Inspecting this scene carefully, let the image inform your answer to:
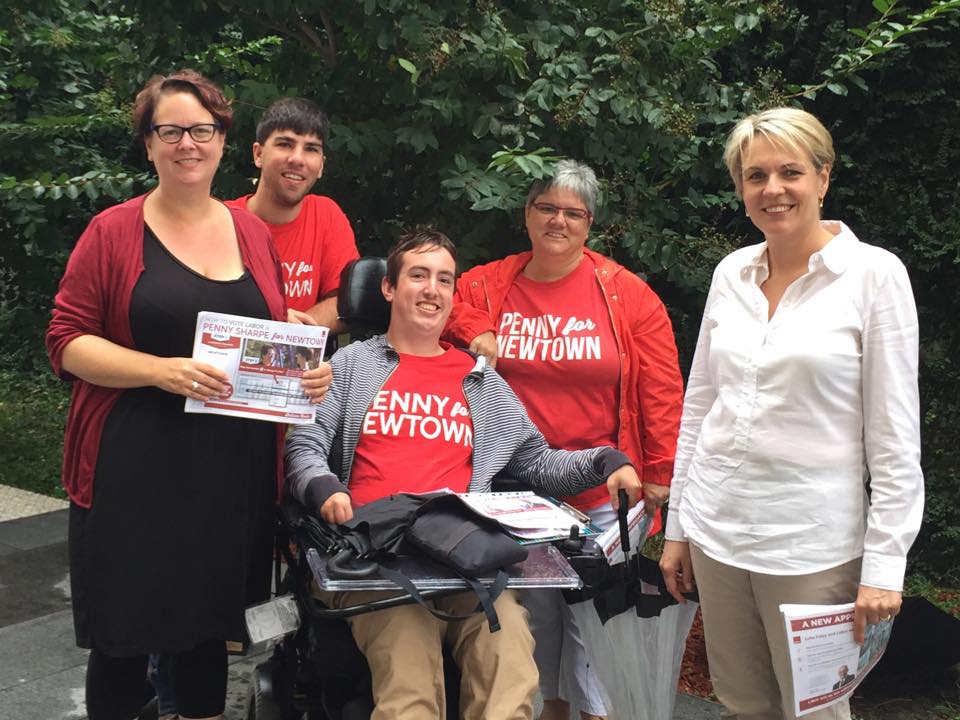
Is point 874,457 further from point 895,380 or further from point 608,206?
point 608,206

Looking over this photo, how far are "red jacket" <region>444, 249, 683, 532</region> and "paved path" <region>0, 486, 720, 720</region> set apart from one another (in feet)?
3.87

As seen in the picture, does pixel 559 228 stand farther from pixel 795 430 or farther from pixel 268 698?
pixel 268 698

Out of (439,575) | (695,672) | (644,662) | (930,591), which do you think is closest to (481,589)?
(439,575)

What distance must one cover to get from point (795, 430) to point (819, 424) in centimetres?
5

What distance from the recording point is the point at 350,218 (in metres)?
4.50

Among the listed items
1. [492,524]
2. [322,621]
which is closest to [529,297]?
[492,524]

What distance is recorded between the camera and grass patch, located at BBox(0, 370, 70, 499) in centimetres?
755

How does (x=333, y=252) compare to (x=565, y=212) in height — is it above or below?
below

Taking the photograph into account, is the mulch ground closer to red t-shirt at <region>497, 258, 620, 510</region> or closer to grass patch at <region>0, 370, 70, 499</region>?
red t-shirt at <region>497, 258, 620, 510</region>

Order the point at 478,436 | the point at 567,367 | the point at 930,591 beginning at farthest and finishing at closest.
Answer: the point at 930,591 → the point at 567,367 → the point at 478,436

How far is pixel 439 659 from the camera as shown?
254 cm

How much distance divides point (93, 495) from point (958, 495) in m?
3.98

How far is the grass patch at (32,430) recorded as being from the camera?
7.55 meters

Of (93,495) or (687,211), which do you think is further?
(687,211)
